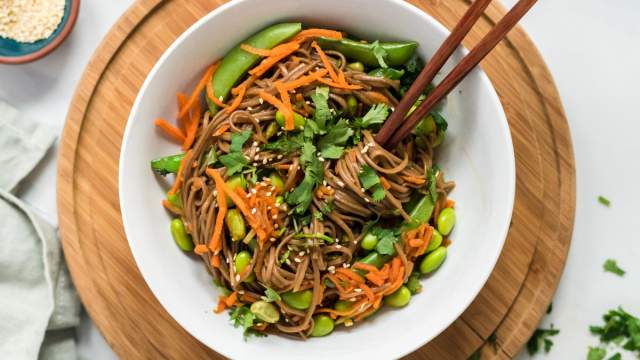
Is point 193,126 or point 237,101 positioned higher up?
point 237,101

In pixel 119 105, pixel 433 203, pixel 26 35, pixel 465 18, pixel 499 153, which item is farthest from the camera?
pixel 26 35

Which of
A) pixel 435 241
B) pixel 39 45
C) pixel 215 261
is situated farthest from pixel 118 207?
pixel 435 241

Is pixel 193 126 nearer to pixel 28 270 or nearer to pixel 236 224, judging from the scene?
pixel 236 224

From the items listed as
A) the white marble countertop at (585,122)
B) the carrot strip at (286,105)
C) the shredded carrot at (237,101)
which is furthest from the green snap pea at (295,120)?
the white marble countertop at (585,122)

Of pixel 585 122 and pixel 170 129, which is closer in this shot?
pixel 170 129

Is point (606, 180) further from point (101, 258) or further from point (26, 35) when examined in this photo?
point (26, 35)

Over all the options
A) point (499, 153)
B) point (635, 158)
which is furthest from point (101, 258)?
point (635, 158)
